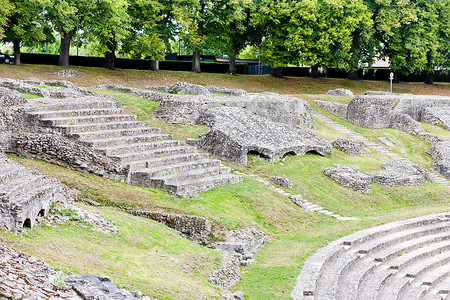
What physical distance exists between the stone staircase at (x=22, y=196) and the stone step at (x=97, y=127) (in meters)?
4.26

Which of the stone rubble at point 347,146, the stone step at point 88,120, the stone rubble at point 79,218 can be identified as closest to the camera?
the stone rubble at point 79,218

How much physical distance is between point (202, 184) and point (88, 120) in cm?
574

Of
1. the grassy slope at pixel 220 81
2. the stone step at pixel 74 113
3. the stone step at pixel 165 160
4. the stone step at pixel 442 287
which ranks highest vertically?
the grassy slope at pixel 220 81

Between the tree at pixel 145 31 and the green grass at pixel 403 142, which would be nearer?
the green grass at pixel 403 142

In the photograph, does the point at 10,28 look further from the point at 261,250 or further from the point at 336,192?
the point at 261,250

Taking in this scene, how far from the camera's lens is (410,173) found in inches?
1259

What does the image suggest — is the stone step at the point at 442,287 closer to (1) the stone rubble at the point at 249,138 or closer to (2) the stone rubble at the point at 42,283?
(1) the stone rubble at the point at 249,138

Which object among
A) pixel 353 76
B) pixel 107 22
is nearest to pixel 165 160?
pixel 107 22

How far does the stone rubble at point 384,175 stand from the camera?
28969mm

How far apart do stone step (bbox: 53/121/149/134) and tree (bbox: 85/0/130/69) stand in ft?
57.6

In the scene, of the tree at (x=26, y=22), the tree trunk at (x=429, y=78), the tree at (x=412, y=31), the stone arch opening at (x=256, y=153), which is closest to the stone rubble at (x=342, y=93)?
the tree at (x=412, y=31)

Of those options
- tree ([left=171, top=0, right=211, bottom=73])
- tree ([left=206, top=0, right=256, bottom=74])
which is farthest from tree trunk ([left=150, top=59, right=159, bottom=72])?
tree ([left=206, top=0, right=256, bottom=74])

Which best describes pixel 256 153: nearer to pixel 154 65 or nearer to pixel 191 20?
pixel 191 20

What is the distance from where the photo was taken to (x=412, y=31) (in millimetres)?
56688
